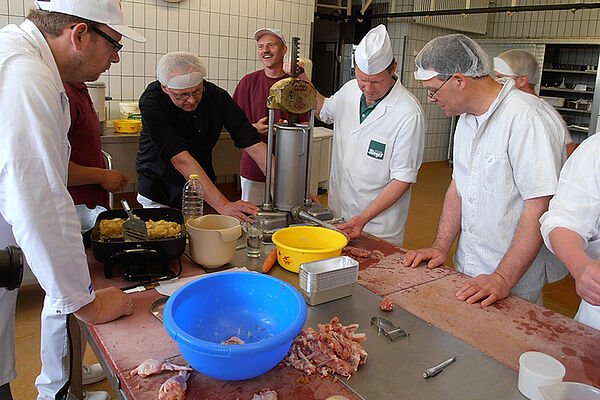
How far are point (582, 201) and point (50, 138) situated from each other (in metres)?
1.48

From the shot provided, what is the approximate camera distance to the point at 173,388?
100 centimetres

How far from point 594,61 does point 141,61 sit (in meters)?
7.29

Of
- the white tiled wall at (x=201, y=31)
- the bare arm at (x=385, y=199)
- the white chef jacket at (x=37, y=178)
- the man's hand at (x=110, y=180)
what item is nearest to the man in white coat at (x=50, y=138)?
the white chef jacket at (x=37, y=178)

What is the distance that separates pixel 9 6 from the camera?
405 cm

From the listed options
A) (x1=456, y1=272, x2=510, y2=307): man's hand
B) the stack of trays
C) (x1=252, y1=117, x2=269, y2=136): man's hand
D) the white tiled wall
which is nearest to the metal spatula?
the stack of trays

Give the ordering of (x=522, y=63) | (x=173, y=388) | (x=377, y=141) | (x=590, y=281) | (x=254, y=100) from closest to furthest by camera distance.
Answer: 1. (x=173, y=388)
2. (x=590, y=281)
3. (x=377, y=141)
4. (x=522, y=63)
5. (x=254, y=100)

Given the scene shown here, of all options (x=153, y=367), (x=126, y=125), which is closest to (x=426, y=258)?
(x=153, y=367)

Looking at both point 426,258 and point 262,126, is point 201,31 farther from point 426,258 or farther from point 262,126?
point 426,258

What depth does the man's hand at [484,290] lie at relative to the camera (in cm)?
150

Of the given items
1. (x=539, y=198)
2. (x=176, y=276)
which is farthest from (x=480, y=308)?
(x=176, y=276)

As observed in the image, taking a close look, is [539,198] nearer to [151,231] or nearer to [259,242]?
[259,242]

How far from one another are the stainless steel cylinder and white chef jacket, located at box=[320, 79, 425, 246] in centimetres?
47

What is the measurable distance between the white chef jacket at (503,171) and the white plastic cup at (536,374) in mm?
730

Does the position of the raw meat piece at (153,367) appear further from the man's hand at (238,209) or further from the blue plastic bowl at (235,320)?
the man's hand at (238,209)
